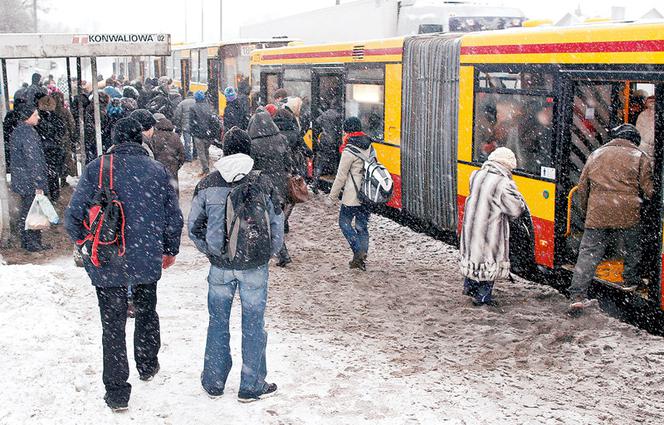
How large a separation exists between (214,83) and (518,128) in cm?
1791

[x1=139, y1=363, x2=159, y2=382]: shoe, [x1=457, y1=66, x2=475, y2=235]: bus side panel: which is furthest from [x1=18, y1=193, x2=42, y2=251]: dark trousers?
[x1=457, y1=66, x2=475, y2=235]: bus side panel

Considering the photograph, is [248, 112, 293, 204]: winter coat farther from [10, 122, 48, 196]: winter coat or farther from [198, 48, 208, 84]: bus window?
[198, 48, 208, 84]: bus window

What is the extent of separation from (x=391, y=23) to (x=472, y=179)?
11.1 metres

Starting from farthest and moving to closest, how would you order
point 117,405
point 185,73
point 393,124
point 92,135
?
1. point 185,73
2. point 393,124
3. point 92,135
4. point 117,405

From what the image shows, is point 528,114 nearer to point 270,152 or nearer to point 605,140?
point 605,140

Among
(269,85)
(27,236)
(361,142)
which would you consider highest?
(269,85)

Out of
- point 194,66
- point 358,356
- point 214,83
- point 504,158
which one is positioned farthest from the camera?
point 194,66

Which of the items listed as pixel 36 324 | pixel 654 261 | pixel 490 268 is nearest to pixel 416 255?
pixel 490 268

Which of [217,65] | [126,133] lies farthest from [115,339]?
[217,65]

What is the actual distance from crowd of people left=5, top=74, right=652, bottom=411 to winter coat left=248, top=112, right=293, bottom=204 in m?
0.01

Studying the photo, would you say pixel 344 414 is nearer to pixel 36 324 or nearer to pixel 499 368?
Result: pixel 499 368

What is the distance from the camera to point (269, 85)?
1889 cm

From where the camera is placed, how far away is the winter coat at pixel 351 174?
9219 millimetres

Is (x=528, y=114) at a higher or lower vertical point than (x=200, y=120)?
higher
